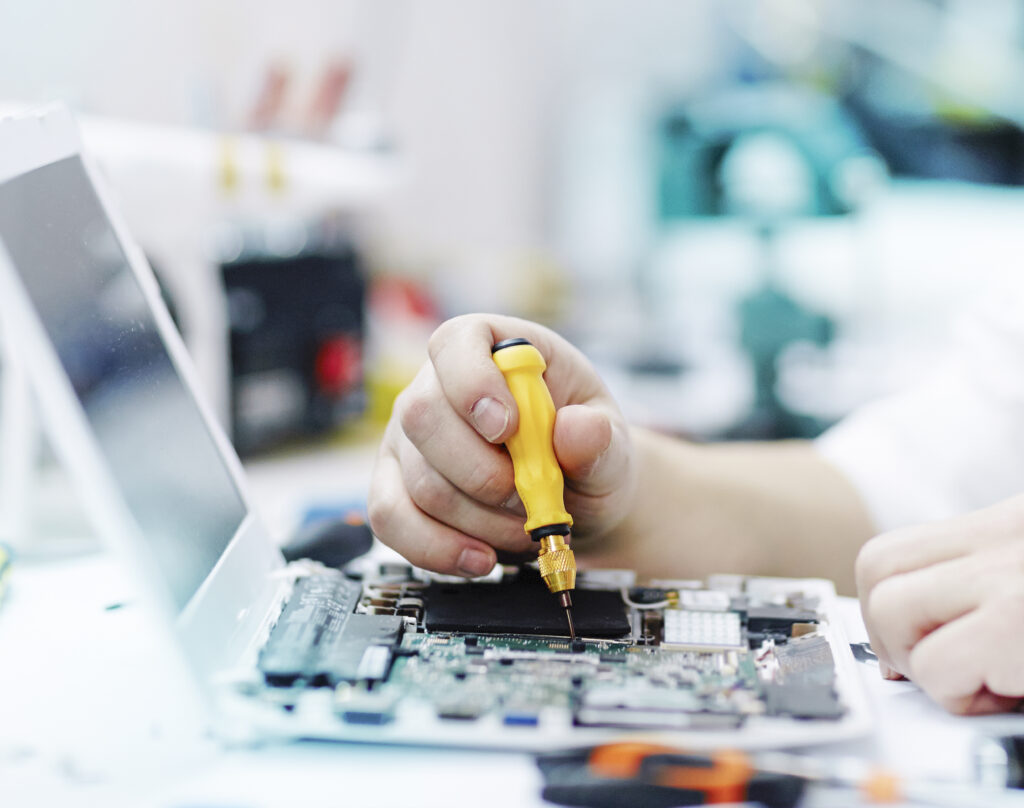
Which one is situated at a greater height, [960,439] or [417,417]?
[960,439]

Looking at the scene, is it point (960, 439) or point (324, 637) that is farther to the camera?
point (960, 439)

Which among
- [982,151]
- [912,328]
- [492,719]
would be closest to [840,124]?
[982,151]

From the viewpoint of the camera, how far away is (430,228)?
2.05 m

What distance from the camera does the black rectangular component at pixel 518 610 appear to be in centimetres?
39

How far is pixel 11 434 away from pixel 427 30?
1.47 metres

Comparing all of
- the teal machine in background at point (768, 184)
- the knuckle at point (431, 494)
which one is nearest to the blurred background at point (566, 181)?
the teal machine in background at point (768, 184)

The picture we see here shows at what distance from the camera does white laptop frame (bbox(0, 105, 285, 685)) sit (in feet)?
1.00

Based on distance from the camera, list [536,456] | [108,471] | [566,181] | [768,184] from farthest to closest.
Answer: [566,181] < [768,184] < [536,456] < [108,471]

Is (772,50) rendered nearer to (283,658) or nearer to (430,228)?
(430,228)

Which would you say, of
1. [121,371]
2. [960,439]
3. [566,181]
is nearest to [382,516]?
[121,371]

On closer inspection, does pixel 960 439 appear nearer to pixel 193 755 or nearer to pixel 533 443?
pixel 533 443

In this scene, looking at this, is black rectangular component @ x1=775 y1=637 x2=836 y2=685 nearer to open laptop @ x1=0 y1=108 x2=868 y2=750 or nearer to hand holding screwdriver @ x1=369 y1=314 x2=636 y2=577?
open laptop @ x1=0 y1=108 x2=868 y2=750

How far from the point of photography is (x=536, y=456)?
1.35 feet

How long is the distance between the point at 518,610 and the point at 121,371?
0.61 feet
